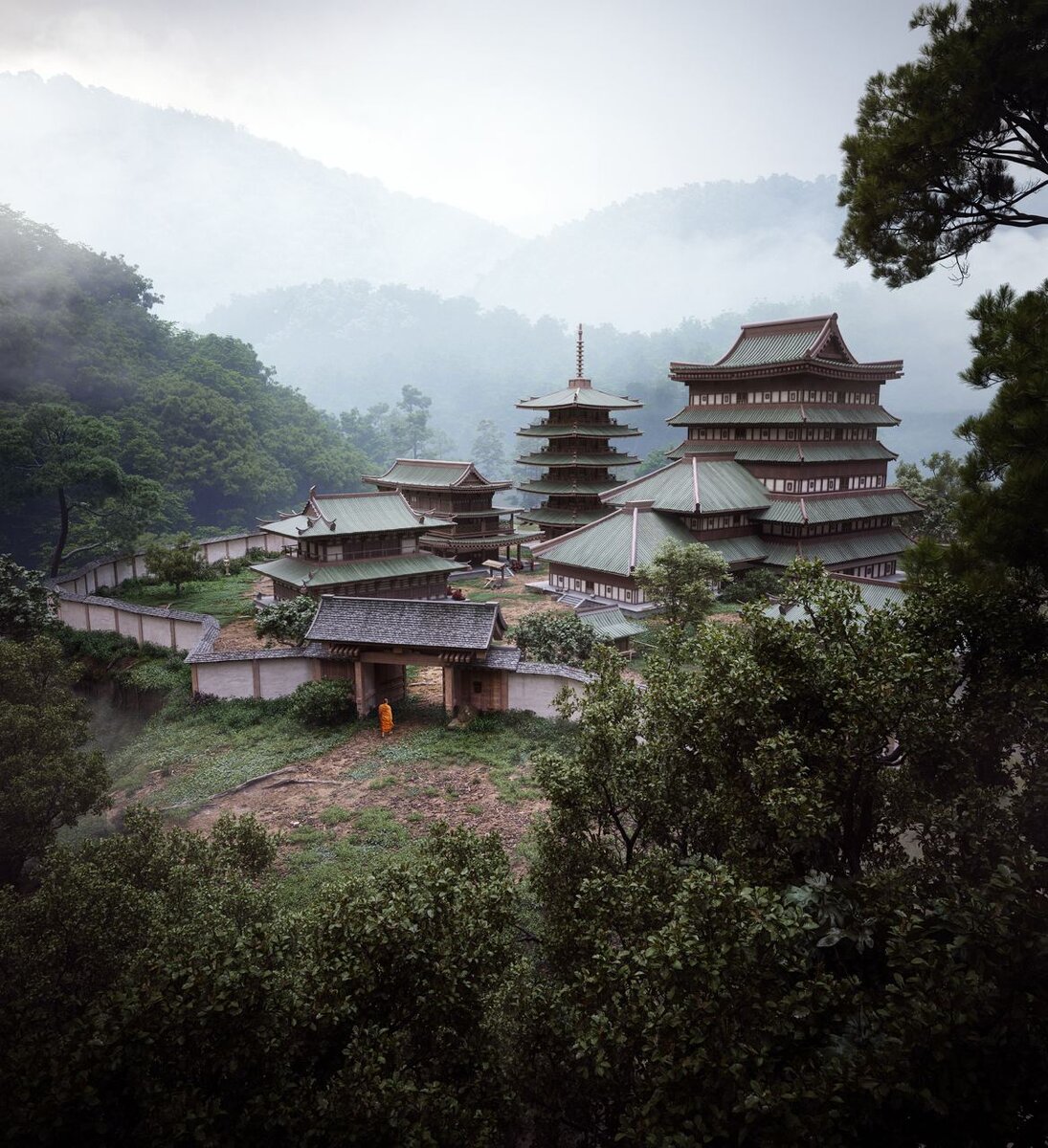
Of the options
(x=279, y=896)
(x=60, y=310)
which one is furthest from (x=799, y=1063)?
(x=60, y=310)

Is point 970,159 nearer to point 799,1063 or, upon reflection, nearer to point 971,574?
point 971,574

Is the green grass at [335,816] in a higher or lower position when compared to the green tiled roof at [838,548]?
lower

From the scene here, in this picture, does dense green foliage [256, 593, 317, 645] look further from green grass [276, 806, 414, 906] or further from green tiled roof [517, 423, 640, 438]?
green tiled roof [517, 423, 640, 438]

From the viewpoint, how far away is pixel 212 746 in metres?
20.5

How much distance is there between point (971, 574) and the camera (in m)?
8.12

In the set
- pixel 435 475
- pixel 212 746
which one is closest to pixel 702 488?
pixel 435 475

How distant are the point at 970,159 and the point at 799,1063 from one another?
9.05 meters

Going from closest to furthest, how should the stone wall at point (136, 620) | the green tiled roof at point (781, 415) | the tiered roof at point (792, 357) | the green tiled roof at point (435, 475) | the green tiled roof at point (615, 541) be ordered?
1. the stone wall at point (136, 620)
2. the green tiled roof at point (615, 541)
3. the tiered roof at point (792, 357)
4. the green tiled roof at point (781, 415)
5. the green tiled roof at point (435, 475)

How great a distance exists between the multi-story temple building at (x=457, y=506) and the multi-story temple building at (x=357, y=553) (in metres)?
9.08

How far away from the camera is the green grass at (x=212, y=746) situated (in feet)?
60.0

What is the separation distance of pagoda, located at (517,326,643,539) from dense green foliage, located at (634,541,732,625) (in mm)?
16484

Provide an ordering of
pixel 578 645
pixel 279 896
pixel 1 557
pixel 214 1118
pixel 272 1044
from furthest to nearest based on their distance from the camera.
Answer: pixel 1 557 < pixel 578 645 < pixel 279 896 < pixel 272 1044 < pixel 214 1118

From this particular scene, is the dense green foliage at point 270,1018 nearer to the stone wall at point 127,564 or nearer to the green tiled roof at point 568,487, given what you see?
the stone wall at point 127,564

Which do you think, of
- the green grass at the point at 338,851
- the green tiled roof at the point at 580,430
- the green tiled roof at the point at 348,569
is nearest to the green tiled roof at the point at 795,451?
the green tiled roof at the point at 580,430
